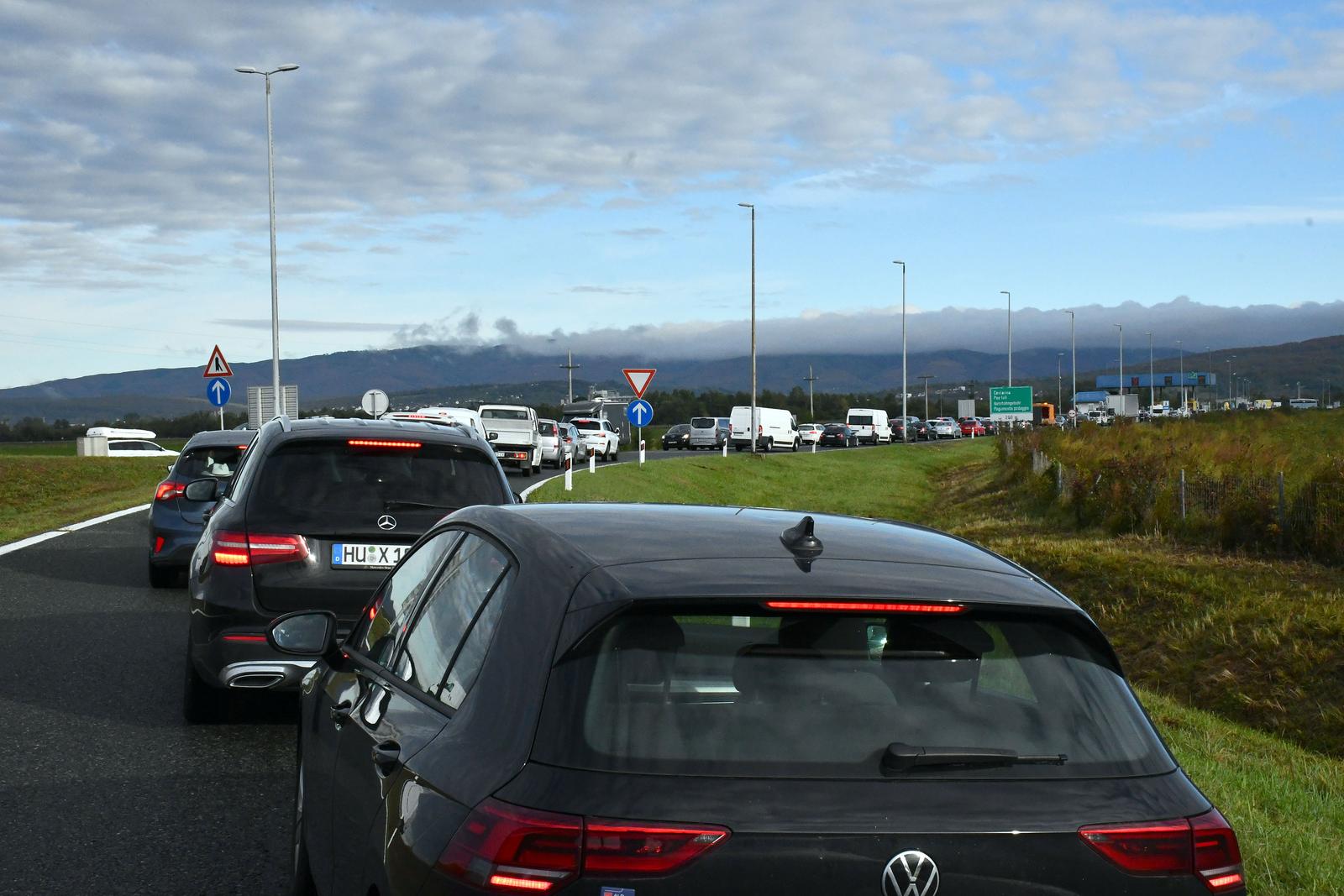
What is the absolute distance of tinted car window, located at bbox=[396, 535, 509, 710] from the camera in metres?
3.29

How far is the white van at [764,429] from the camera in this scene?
7550 cm

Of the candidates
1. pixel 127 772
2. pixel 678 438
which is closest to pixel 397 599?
pixel 127 772

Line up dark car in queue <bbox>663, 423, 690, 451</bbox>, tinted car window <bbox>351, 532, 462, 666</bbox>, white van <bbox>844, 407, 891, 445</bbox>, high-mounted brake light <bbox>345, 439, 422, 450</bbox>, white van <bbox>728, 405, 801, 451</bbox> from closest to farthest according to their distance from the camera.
→ tinted car window <bbox>351, 532, 462, 666</bbox> → high-mounted brake light <bbox>345, 439, 422, 450</bbox> → white van <bbox>728, 405, 801, 451</bbox> → dark car in queue <bbox>663, 423, 690, 451</bbox> → white van <bbox>844, 407, 891, 445</bbox>

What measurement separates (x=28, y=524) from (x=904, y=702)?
75.7 feet

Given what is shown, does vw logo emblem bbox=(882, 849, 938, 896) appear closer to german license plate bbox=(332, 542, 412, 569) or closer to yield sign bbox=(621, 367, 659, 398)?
german license plate bbox=(332, 542, 412, 569)

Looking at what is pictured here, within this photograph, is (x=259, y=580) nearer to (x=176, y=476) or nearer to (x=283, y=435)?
(x=283, y=435)

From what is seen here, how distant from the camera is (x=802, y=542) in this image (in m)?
3.26

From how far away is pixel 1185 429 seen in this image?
141 ft

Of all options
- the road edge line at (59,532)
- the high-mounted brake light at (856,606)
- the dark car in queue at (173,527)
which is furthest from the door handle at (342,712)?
the road edge line at (59,532)

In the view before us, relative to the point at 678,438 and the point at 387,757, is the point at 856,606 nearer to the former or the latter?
the point at 387,757

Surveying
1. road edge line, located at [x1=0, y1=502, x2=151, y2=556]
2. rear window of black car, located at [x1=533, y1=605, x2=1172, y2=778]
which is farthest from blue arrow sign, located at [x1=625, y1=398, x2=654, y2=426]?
rear window of black car, located at [x1=533, y1=605, x2=1172, y2=778]

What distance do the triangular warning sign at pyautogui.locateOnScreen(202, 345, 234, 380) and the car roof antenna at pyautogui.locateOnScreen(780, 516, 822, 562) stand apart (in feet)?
117

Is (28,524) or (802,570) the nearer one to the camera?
(802,570)

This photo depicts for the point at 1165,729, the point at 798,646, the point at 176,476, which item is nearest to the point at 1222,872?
the point at 798,646
